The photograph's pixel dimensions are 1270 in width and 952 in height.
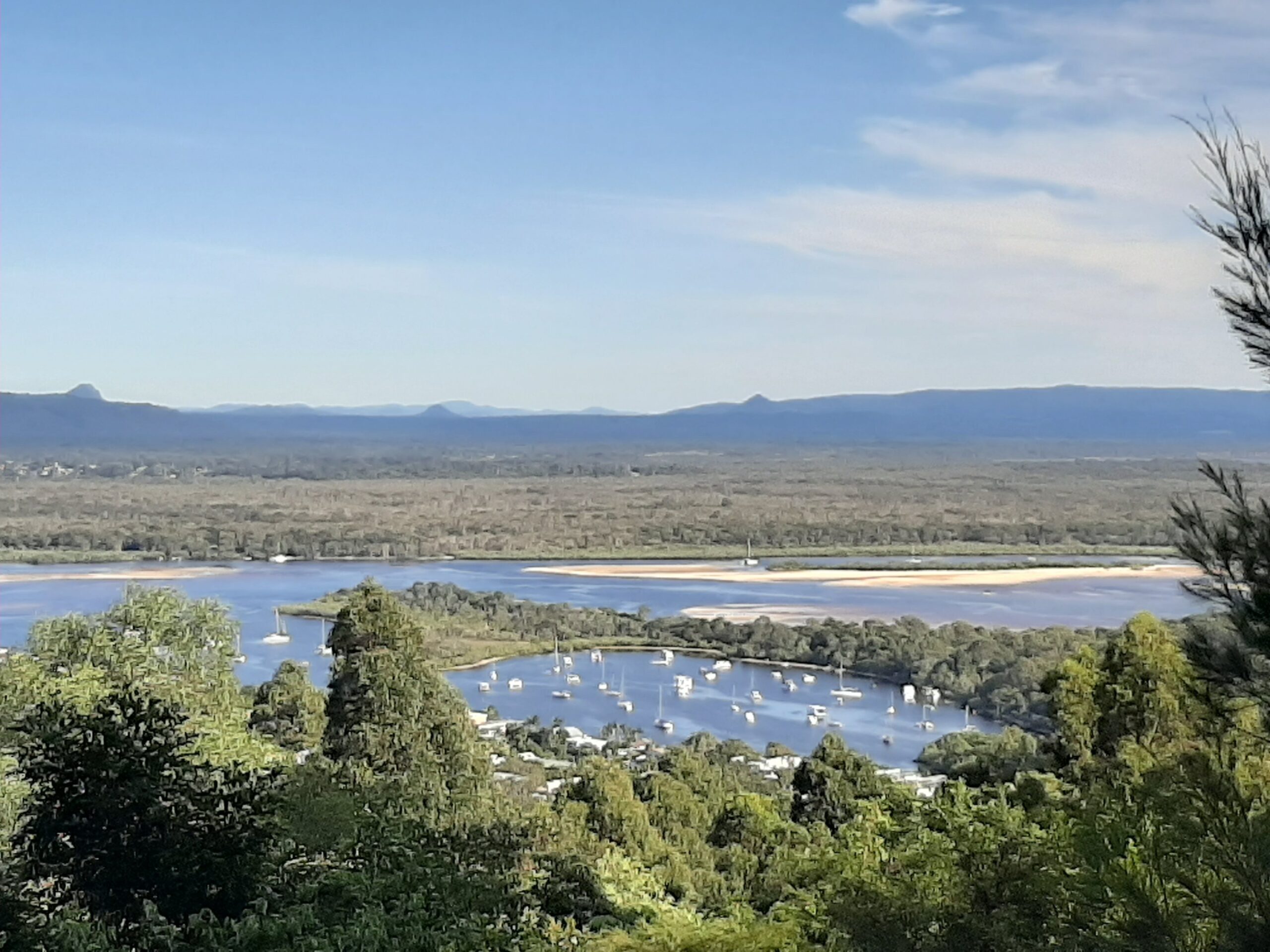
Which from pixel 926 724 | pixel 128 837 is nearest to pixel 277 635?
pixel 926 724

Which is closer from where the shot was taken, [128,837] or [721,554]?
[128,837]

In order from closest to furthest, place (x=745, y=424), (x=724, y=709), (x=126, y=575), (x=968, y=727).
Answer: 1. (x=968, y=727)
2. (x=724, y=709)
3. (x=126, y=575)
4. (x=745, y=424)

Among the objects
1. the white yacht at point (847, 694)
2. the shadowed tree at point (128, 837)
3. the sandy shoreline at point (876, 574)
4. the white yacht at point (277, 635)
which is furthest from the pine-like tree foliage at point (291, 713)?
the sandy shoreline at point (876, 574)

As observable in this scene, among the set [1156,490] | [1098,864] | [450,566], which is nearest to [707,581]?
[450,566]

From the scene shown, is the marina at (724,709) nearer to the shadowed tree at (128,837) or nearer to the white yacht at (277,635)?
the white yacht at (277,635)

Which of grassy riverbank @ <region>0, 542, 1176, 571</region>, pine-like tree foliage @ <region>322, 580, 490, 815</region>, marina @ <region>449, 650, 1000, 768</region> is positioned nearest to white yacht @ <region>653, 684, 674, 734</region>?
marina @ <region>449, 650, 1000, 768</region>

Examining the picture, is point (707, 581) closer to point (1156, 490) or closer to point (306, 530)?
point (306, 530)

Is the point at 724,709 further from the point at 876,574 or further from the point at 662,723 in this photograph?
the point at 876,574

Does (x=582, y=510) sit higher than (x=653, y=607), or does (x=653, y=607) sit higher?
(x=582, y=510)
